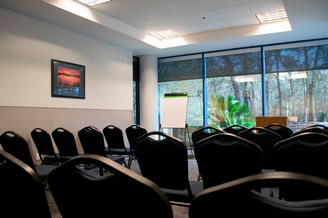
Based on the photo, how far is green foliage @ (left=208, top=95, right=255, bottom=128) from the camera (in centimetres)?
774

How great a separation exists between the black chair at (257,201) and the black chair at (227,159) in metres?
1.12

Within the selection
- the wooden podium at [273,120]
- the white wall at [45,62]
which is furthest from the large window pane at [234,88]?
the white wall at [45,62]

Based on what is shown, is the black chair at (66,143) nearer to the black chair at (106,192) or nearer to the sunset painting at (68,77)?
the sunset painting at (68,77)

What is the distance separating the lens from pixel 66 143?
3850mm

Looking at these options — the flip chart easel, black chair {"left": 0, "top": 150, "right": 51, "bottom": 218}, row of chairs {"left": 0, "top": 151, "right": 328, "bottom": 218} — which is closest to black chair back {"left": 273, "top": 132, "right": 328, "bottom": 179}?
row of chairs {"left": 0, "top": 151, "right": 328, "bottom": 218}

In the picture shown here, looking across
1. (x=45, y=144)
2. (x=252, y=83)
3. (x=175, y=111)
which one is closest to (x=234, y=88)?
(x=252, y=83)

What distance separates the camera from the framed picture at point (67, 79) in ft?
18.5

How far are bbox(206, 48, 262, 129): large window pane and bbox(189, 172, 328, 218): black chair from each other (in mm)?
7386

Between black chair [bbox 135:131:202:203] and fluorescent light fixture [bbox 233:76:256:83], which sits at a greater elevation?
fluorescent light fixture [bbox 233:76:256:83]

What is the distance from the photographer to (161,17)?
6.10m

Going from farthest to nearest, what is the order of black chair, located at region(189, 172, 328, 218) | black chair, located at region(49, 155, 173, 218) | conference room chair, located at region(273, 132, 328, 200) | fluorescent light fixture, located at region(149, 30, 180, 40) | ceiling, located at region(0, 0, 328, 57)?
1. fluorescent light fixture, located at region(149, 30, 180, 40)
2. ceiling, located at region(0, 0, 328, 57)
3. conference room chair, located at region(273, 132, 328, 200)
4. black chair, located at region(49, 155, 173, 218)
5. black chair, located at region(189, 172, 328, 218)

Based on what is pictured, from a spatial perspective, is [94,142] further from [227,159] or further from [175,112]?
[175,112]

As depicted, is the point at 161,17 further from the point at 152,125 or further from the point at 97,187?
the point at 97,187

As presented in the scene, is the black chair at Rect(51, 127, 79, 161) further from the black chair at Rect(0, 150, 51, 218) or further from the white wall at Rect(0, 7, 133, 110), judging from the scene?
the black chair at Rect(0, 150, 51, 218)
